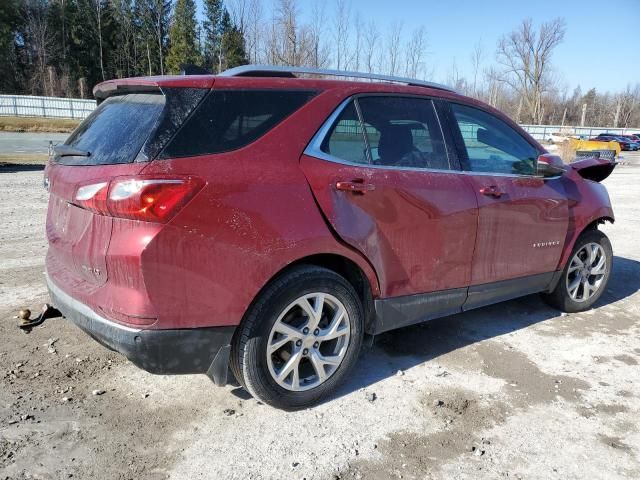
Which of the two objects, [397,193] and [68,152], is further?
[397,193]

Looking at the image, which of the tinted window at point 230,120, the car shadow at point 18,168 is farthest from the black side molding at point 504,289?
the car shadow at point 18,168

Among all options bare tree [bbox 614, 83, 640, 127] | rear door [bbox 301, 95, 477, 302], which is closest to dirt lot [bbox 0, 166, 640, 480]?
rear door [bbox 301, 95, 477, 302]

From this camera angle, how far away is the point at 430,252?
3469mm

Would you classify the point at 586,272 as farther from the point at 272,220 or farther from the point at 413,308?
the point at 272,220

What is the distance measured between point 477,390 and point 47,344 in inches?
118

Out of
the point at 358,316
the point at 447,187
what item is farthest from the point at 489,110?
the point at 358,316

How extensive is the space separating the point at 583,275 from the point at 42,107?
4679 centimetres

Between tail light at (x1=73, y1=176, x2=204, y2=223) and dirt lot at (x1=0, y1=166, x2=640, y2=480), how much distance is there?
1.20 m

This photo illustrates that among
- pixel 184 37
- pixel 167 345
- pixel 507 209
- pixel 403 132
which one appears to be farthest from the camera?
pixel 184 37

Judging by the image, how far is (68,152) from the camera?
3.01 m

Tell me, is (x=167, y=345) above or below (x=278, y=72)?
below

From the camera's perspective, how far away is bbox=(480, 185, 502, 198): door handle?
373 centimetres

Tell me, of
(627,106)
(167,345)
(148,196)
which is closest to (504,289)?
(167,345)

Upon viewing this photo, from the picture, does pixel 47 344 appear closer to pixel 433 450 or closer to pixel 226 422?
pixel 226 422
